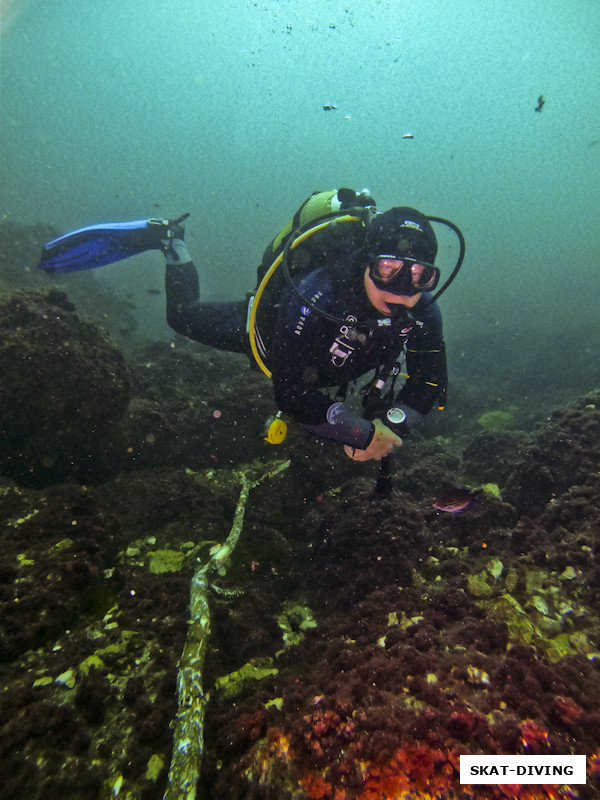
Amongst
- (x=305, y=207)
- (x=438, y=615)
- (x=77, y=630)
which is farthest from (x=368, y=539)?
(x=305, y=207)

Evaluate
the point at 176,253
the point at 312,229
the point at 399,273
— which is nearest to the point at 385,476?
the point at 399,273

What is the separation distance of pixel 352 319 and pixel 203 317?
2.95m

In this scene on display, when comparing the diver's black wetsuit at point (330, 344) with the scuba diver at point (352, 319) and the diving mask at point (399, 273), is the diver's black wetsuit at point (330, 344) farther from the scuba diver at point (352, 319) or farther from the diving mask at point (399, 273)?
the diving mask at point (399, 273)

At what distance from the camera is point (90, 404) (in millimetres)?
5344

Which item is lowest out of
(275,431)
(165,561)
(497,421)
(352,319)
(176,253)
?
(497,421)

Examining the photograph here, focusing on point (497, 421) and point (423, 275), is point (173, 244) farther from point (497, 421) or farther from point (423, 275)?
point (497, 421)

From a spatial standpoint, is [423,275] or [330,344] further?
[330,344]

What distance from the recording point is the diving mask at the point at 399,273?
357 centimetres

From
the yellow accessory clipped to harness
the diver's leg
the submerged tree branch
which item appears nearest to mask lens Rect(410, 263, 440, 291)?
the yellow accessory clipped to harness

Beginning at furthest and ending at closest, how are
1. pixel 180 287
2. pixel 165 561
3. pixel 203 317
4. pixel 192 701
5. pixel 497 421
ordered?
pixel 497 421 < pixel 180 287 < pixel 203 317 < pixel 165 561 < pixel 192 701

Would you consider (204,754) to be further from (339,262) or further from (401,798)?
(339,262)

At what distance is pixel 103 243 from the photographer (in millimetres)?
6824

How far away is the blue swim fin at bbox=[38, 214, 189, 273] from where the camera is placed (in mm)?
6711

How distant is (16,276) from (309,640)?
16493 millimetres
